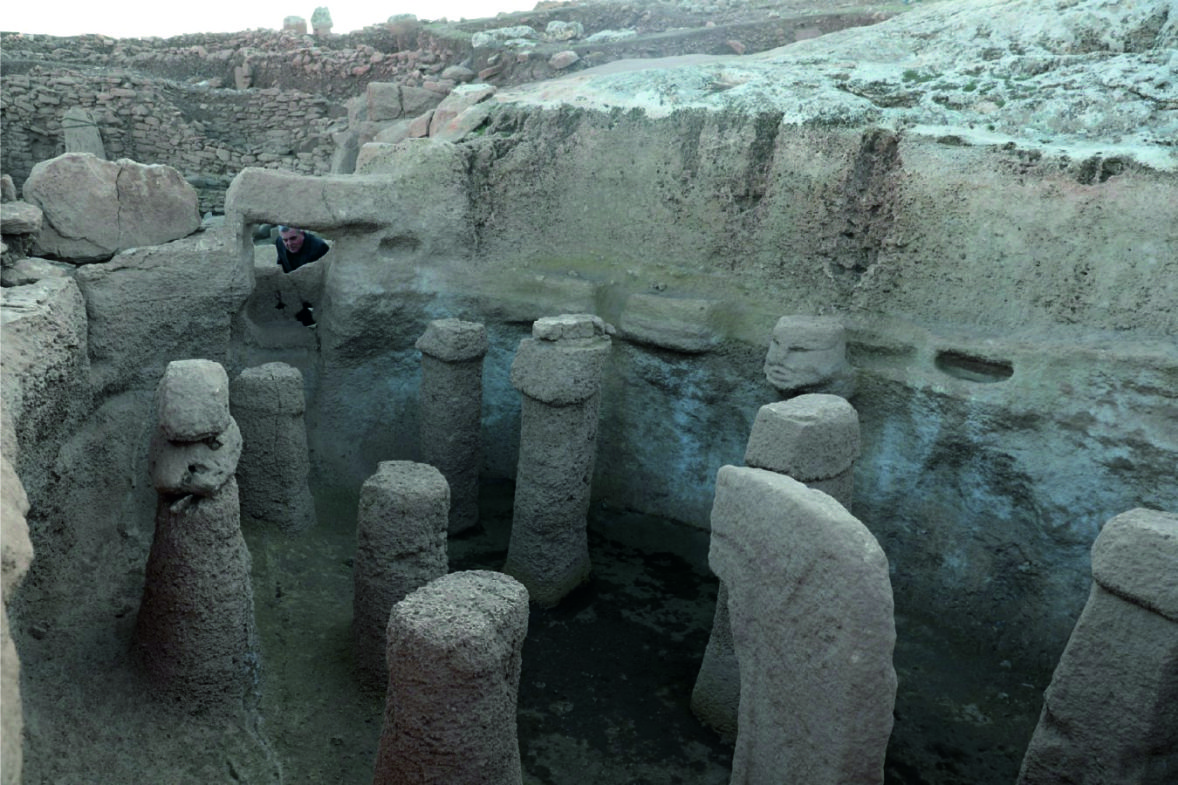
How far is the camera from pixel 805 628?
320 centimetres

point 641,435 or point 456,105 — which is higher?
point 456,105

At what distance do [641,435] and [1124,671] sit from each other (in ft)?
11.2

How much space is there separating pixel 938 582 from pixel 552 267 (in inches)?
119

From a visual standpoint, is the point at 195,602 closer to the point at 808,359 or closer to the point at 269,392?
the point at 269,392

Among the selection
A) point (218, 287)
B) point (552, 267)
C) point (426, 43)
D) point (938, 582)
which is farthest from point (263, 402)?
point (426, 43)

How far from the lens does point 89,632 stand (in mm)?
4156

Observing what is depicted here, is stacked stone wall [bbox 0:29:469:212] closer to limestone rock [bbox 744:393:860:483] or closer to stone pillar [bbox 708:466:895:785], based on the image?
limestone rock [bbox 744:393:860:483]

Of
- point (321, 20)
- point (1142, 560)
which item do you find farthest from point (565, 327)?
point (321, 20)

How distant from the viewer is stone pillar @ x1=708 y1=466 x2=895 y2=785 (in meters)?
3.05

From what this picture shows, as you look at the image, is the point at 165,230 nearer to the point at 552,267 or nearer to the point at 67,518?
the point at 67,518


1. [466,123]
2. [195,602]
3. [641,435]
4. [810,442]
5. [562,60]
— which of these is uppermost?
[562,60]

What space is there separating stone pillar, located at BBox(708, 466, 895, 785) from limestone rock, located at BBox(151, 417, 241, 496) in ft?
6.16

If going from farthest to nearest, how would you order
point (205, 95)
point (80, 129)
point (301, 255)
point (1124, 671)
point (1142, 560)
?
point (205, 95)
point (80, 129)
point (301, 255)
point (1124, 671)
point (1142, 560)

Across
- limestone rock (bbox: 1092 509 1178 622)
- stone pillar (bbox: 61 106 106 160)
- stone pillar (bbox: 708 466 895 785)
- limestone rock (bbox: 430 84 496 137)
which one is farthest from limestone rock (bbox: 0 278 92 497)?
stone pillar (bbox: 61 106 106 160)
